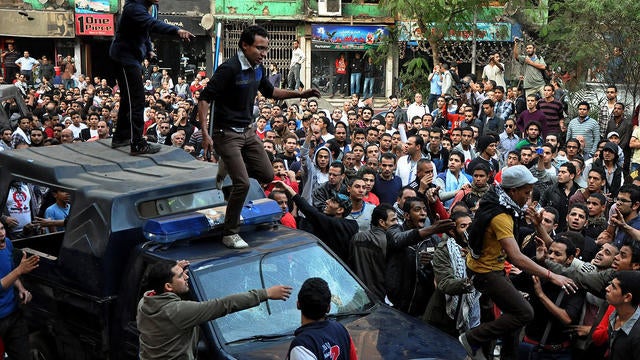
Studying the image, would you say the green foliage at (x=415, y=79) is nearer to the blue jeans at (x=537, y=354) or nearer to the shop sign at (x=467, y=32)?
the shop sign at (x=467, y=32)

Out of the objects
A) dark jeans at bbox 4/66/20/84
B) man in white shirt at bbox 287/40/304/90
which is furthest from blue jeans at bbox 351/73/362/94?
dark jeans at bbox 4/66/20/84

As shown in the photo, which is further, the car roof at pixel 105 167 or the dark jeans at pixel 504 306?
the car roof at pixel 105 167

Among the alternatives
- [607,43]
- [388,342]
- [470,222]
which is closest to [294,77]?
[607,43]

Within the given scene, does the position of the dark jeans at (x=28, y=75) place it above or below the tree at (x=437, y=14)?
below

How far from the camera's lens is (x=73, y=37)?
30.4 metres

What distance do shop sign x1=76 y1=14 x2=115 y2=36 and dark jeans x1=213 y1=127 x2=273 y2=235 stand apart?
82.7ft

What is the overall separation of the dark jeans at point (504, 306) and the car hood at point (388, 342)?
0.33 meters

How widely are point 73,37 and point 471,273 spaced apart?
27.3m

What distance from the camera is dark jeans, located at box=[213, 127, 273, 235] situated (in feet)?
20.0

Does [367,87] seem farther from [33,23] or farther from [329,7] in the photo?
[33,23]

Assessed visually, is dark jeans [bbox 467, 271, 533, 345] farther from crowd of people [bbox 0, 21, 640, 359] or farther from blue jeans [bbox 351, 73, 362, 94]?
blue jeans [bbox 351, 73, 362, 94]

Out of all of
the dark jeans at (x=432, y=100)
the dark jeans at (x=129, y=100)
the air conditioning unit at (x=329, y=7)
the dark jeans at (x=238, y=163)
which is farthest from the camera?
the air conditioning unit at (x=329, y=7)

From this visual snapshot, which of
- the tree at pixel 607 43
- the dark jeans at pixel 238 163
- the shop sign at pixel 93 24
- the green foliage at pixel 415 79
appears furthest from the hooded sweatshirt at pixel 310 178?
the shop sign at pixel 93 24

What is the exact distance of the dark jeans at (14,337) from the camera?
6473 mm
